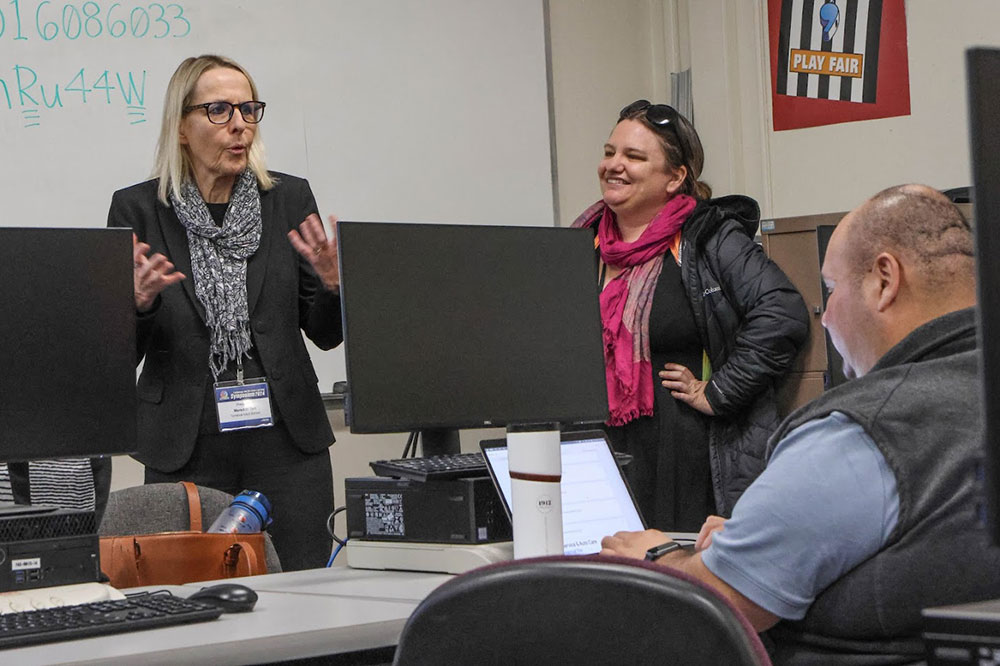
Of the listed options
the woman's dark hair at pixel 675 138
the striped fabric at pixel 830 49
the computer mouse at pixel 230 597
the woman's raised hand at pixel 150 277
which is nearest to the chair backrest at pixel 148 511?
the woman's raised hand at pixel 150 277

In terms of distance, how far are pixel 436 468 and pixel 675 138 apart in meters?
1.47

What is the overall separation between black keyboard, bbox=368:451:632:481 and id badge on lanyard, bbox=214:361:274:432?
1.81ft

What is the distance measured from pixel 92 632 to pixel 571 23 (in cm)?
323

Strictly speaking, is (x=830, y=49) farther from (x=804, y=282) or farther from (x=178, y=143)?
(x=178, y=143)

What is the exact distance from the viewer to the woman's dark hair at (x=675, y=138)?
10.6ft

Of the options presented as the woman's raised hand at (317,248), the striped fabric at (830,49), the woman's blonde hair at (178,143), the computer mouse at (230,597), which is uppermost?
the striped fabric at (830,49)

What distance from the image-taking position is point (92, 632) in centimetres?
155

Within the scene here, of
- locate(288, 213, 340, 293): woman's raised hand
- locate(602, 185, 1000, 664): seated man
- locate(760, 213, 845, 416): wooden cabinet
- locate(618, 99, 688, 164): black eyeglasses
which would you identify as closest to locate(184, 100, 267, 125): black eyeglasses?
locate(288, 213, 340, 293): woman's raised hand

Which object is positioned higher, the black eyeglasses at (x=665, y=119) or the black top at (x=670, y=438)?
the black eyeglasses at (x=665, y=119)

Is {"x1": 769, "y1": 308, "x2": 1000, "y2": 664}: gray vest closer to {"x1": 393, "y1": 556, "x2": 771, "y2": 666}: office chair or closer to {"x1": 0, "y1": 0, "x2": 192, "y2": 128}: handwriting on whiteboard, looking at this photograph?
{"x1": 393, "y1": 556, "x2": 771, "y2": 666}: office chair

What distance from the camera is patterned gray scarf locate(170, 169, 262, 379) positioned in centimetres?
269

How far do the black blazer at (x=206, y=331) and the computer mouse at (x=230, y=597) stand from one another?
937 millimetres

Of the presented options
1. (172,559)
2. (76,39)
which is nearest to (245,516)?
(172,559)

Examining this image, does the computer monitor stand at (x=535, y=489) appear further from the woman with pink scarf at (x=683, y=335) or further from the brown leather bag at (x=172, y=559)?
the woman with pink scarf at (x=683, y=335)
